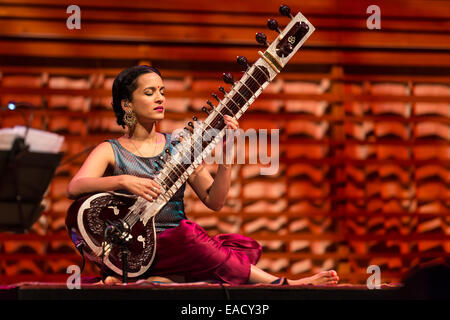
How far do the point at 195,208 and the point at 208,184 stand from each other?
221 cm

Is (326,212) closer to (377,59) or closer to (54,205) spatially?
(377,59)

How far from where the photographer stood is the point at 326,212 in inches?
224

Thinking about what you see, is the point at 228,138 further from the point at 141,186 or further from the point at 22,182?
the point at 22,182

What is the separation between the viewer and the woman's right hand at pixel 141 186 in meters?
3.07

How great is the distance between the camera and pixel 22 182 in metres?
2.71

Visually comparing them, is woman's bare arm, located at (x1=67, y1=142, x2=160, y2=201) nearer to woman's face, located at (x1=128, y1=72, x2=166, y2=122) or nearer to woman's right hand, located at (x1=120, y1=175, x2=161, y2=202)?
woman's right hand, located at (x1=120, y1=175, x2=161, y2=202)

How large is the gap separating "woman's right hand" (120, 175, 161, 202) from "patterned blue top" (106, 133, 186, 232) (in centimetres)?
24

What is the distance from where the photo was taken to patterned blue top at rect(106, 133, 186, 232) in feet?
10.9

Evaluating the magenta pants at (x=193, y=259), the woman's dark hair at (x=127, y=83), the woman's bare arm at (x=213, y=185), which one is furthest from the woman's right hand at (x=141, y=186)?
the woman's dark hair at (x=127, y=83)

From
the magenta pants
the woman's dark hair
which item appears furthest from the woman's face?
the magenta pants

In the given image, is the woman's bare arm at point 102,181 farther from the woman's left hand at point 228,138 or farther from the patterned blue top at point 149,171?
the woman's left hand at point 228,138

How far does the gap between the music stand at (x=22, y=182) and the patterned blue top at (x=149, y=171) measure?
25.2 inches
